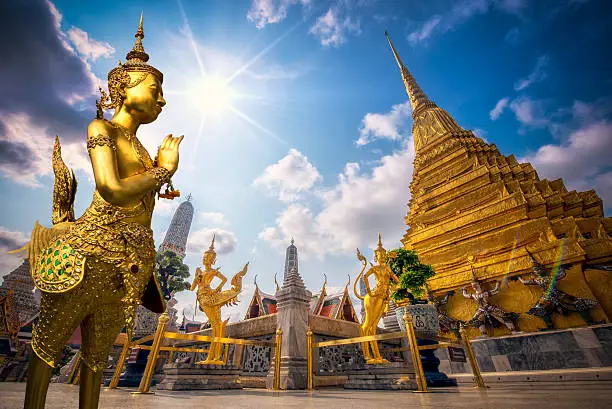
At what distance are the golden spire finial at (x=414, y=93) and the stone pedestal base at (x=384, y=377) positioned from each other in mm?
24676

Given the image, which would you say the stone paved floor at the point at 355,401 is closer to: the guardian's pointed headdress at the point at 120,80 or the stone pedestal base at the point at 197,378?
the stone pedestal base at the point at 197,378

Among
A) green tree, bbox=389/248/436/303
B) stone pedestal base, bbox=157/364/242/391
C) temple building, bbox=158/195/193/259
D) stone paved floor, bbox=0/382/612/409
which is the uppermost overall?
A: temple building, bbox=158/195/193/259

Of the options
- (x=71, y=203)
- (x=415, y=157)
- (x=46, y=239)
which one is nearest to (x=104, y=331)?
(x=46, y=239)

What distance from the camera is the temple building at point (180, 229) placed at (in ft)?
235

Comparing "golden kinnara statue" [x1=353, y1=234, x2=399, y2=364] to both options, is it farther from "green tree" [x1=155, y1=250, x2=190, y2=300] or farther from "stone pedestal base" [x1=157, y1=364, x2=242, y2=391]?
"green tree" [x1=155, y1=250, x2=190, y2=300]

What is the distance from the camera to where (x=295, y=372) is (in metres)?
6.28

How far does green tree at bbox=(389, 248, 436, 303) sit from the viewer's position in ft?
26.5

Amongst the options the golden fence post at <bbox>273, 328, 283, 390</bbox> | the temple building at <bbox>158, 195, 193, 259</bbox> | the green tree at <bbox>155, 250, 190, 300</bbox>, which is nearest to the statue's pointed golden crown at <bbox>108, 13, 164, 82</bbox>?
the golden fence post at <bbox>273, 328, 283, 390</bbox>

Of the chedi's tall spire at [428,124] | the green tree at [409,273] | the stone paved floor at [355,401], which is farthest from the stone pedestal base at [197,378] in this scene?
the chedi's tall spire at [428,124]

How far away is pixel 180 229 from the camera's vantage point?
74.5m

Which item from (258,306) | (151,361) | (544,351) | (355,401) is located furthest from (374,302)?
(258,306)

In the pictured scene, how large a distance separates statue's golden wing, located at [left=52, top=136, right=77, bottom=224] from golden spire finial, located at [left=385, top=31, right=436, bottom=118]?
28.0 metres

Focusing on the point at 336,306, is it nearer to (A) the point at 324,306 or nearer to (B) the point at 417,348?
(A) the point at 324,306

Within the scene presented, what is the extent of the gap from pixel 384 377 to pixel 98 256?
243 inches
